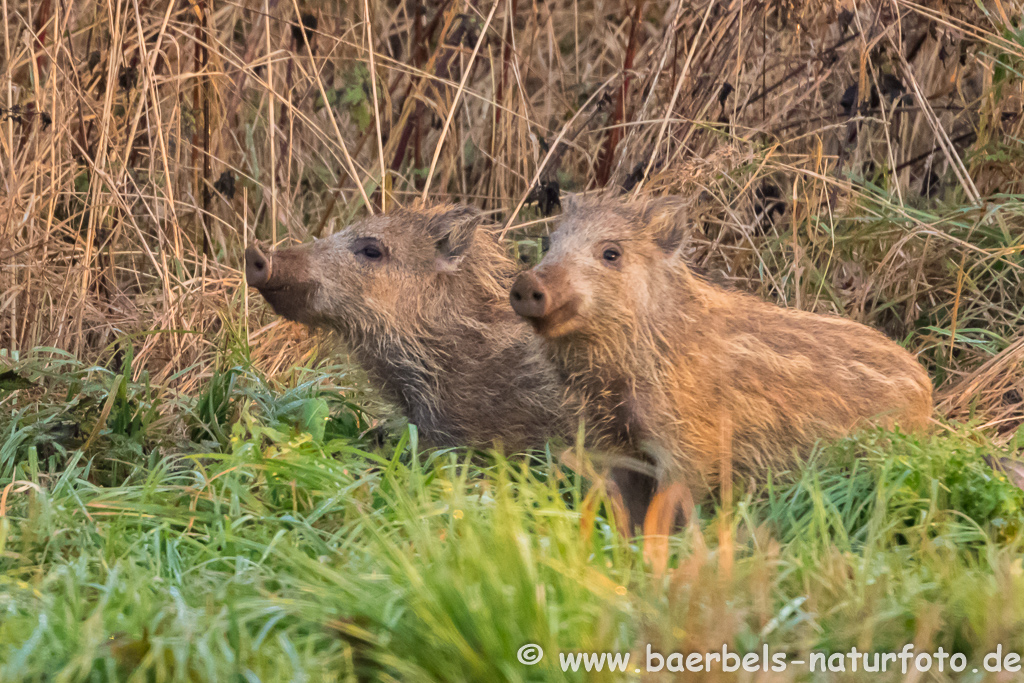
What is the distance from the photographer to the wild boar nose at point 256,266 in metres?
3.82

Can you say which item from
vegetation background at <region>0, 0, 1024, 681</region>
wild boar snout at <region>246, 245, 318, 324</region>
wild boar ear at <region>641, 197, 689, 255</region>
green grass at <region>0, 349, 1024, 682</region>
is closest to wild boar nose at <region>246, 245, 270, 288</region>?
wild boar snout at <region>246, 245, 318, 324</region>

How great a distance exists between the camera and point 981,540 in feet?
9.89

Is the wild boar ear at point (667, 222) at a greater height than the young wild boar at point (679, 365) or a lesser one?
greater

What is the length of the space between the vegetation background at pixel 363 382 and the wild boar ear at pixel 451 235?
0.30 meters

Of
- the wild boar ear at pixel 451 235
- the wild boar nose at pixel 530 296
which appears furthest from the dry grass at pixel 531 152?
the wild boar nose at pixel 530 296

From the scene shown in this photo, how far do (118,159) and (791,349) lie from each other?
3.21 metres

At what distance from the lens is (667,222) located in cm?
376

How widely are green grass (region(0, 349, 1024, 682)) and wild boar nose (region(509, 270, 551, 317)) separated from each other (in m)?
0.56

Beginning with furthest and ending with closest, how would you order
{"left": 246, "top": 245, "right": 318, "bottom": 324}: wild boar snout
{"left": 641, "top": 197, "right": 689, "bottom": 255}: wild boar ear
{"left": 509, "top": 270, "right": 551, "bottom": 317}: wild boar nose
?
{"left": 246, "top": 245, "right": 318, "bottom": 324}: wild boar snout < {"left": 641, "top": 197, "right": 689, "bottom": 255}: wild boar ear < {"left": 509, "top": 270, "right": 551, "bottom": 317}: wild boar nose

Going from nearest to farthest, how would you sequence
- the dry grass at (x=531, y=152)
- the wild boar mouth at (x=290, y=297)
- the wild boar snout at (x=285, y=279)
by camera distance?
the wild boar snout at (x=285, y=279)
the wild boar mouth at (x=290, y=297)
the dry grass at (x=531, y=152)

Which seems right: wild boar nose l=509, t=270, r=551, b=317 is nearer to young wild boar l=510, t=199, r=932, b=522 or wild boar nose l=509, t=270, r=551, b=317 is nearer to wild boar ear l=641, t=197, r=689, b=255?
young wild boar l=510, t=199, r=932, b=522

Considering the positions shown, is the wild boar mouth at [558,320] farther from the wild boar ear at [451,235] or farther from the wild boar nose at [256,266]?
the wild boar nose at [256,266]

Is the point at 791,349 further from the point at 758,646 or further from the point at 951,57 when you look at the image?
the point at 951,57

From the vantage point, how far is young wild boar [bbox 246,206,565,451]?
4016mm
